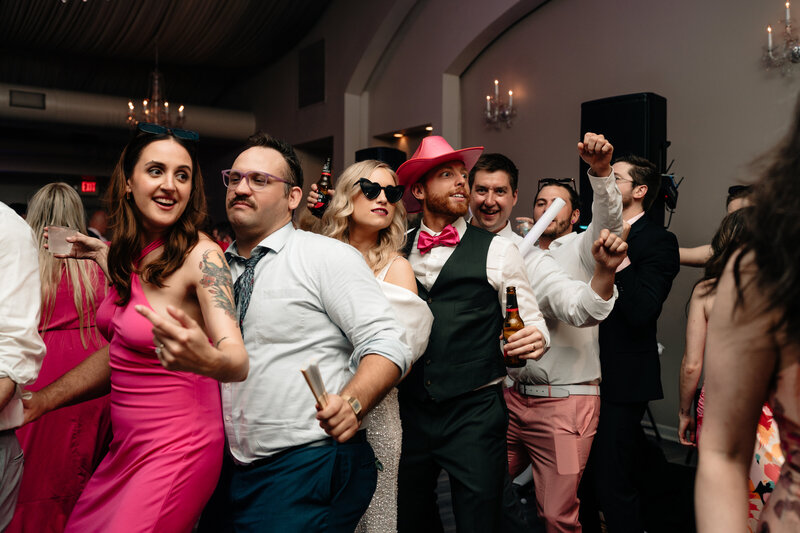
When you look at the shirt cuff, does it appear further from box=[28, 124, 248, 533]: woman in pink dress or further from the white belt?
box=[28, 124, 248, 533]: woman in pink dress

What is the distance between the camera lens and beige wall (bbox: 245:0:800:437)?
514cm

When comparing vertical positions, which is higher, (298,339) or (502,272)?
(502,272)

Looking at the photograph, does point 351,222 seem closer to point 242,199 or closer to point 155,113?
point 242,199

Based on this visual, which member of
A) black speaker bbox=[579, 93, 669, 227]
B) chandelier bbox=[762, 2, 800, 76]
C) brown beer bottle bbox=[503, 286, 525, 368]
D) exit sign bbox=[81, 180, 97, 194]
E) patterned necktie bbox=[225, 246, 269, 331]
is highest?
chandelier bbox=[762, 2, 800, 76]

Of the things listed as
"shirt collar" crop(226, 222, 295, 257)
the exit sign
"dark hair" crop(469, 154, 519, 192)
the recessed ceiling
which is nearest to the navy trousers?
"shirt collar" crop(226, 222, 295, 257)

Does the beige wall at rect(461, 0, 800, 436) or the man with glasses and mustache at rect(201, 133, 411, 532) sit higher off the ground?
the beige wall at rect(461, 0, 800, 436)

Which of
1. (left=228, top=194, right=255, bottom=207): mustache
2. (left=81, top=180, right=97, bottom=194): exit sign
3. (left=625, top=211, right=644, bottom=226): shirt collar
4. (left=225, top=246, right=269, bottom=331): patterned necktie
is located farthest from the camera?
(left=81, top=180, right=97, bottom=194): exit sign

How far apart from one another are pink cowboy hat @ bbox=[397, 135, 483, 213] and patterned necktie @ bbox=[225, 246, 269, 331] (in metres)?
0.96

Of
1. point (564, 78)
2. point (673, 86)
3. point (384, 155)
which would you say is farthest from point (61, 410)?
point (564, 78)

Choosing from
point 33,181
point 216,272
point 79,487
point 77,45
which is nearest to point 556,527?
point 216,272

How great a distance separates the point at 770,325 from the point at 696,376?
224cm

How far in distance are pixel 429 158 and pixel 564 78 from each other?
4436 millimetres

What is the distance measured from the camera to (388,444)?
7.09 feet

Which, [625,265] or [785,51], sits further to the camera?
[785,51]
